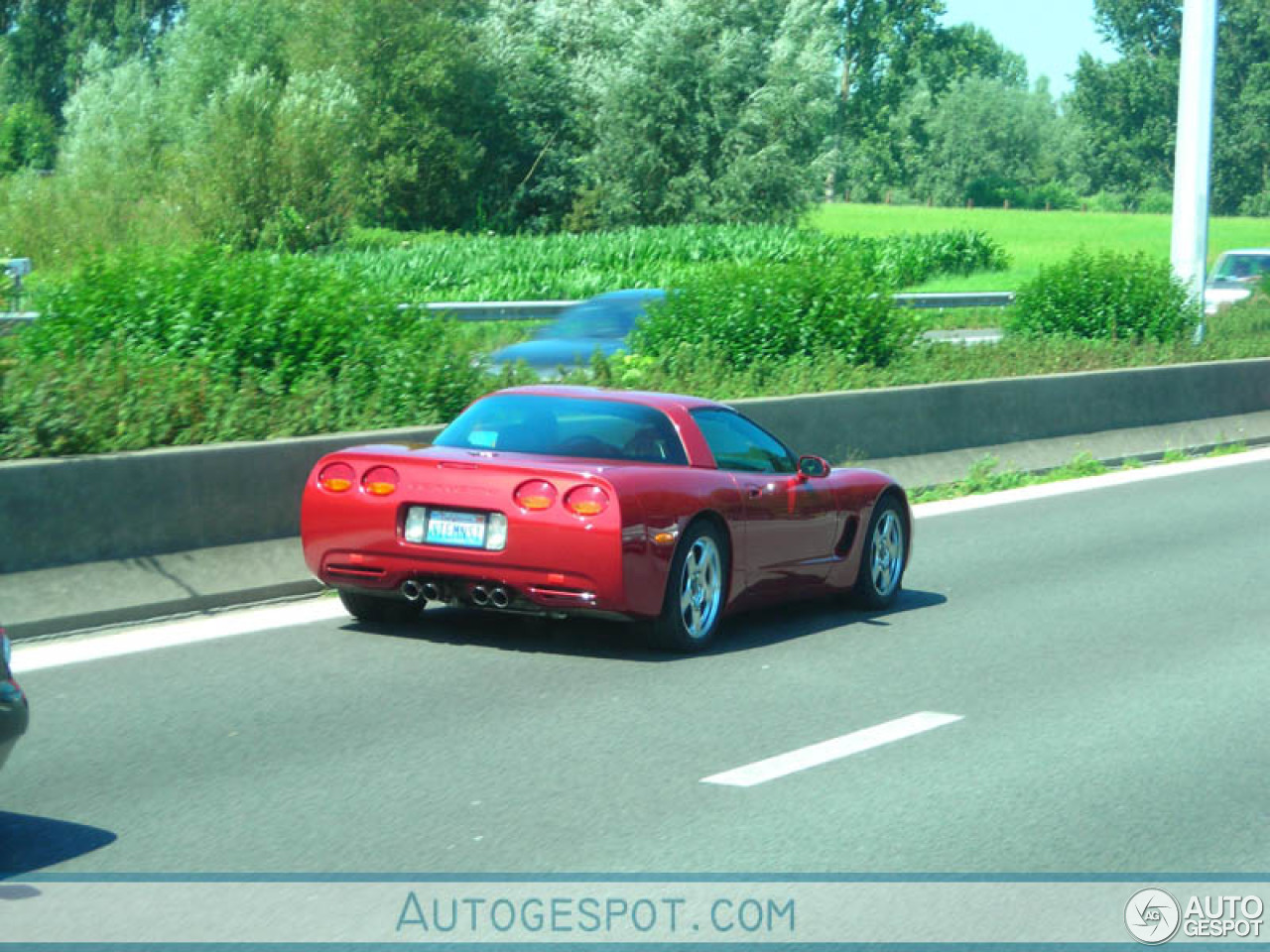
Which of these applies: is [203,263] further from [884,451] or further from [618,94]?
[618,94]

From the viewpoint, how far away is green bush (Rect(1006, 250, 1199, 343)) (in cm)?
2355

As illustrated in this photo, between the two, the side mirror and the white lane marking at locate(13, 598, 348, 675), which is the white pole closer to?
the side mirror

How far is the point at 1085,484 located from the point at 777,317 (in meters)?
3.35

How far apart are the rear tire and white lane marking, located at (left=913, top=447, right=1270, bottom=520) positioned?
20.4 ft

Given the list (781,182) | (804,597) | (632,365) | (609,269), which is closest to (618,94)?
(781,182)

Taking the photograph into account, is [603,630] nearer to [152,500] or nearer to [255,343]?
[152,500]

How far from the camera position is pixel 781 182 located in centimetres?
6781

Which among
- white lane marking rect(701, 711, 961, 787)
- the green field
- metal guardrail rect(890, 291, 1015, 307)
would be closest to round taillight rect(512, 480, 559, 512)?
white lane marking rect(701, 711, 961, 787)

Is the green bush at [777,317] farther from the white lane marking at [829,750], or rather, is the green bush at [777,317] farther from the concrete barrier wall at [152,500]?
the white lane marking at [829,750]

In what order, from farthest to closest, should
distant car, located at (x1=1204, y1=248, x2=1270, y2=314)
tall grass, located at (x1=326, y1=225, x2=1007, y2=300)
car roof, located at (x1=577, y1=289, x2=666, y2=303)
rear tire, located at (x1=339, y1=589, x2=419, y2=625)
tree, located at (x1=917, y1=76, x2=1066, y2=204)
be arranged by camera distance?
tree, located at (x1=917, y1=76, x2=1066, y2=204)
tall grass, located at (x1=326, y1=225, x2=1007, y2=300)
distant car, located at (x1=1204, y1=248, x2=1270, y2=314)
car roof, located at (x1=577, y1=289, x2=666, y2=303)
rear tire, located at (x1=339, y1=589, x2=419, y2=625)

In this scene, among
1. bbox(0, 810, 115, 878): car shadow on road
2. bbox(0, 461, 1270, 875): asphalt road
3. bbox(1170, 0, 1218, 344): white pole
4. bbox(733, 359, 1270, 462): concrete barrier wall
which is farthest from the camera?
bbox(1170, 0, 1218, 344): white pole

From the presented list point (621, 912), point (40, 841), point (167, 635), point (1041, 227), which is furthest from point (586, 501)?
point (1041, 227)

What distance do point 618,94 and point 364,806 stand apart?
63.9m

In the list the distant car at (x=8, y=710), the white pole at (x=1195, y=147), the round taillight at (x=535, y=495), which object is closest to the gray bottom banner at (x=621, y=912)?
the distant car at (x=8, y=710)
